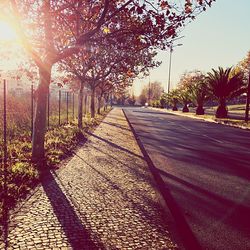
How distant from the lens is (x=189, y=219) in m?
4.58

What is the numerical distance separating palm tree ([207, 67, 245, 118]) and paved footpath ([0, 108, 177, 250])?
77.5 feet

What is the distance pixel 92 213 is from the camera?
4.65m

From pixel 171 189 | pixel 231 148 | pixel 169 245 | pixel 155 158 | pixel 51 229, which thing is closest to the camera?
pixel 169 245

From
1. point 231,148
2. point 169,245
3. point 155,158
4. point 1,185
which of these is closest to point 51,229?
point 169,245

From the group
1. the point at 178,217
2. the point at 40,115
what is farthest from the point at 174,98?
the point at 178,217

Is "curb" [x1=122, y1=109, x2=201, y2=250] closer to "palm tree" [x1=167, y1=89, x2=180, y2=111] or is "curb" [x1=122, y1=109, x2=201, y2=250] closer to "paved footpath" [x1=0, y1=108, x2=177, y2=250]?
"paved footpath" [x1=0, y1=108, x2=177, y2=250]

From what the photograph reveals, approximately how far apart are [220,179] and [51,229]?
182 inches

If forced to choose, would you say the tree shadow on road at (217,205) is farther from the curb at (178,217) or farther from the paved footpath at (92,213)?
the paved footpath at (92,213)

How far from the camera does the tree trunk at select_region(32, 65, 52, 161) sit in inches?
314

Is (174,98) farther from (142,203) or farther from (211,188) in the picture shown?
(142,203)

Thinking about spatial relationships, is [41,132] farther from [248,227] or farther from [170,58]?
[170,58]

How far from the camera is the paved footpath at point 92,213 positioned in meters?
3.68

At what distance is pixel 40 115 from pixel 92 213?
4.28 metres

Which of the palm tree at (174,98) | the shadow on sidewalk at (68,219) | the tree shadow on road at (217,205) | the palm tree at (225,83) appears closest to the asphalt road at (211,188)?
the tree shadow on road at (217,205)
